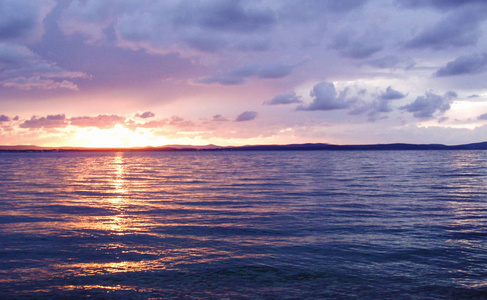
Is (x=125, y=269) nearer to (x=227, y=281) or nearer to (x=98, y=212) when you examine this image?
(x=227, y=281)

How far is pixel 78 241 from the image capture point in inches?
683

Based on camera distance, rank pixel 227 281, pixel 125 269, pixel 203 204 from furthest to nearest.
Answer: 1. pixel 203 204
2. pixel 125 269
3. pixel 227 281

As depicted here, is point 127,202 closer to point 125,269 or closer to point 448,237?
point 125,269

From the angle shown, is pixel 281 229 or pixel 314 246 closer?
pixel 314 246

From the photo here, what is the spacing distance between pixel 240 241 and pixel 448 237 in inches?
366

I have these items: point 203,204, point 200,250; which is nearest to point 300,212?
point 203,204

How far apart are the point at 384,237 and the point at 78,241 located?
43.8ft

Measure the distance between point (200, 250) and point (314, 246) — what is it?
458 centimetres

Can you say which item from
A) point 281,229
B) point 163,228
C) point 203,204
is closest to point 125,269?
point 163,228

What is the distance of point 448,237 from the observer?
58.7 feet

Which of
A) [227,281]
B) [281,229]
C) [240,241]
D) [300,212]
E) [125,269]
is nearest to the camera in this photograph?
[227,281]

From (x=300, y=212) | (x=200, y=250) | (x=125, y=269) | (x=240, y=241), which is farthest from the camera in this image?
(x=300, y=212)

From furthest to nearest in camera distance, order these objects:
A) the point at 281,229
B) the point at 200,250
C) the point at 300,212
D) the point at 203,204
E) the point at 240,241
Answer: the point at 203,204 → the point at 300,212 → the point at 281,229 → the point at 240,241 → the point at 200,250

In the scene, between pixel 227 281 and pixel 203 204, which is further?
pixel 203 204
